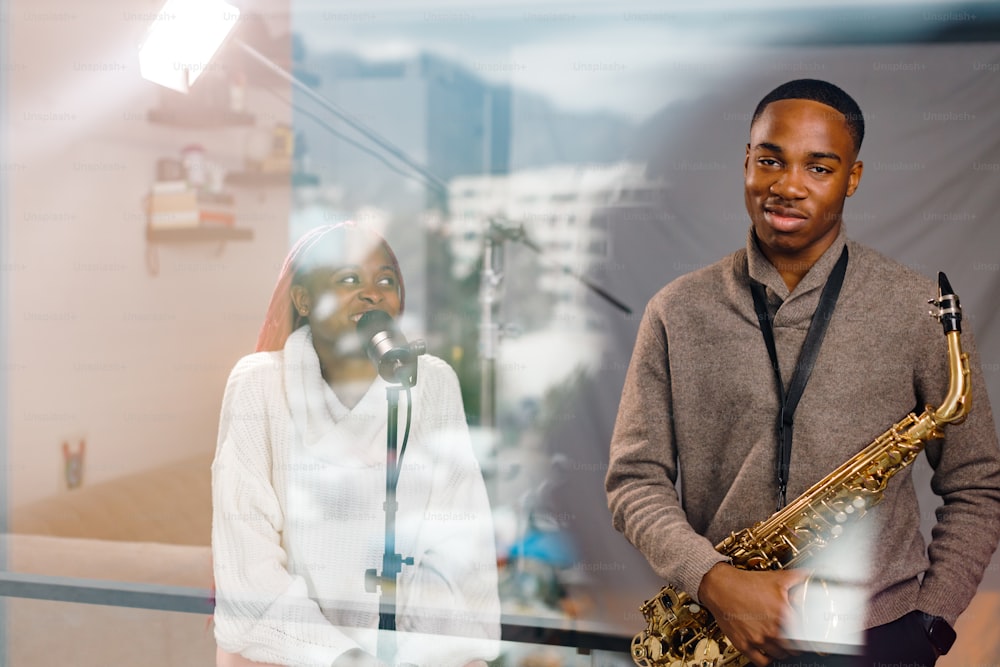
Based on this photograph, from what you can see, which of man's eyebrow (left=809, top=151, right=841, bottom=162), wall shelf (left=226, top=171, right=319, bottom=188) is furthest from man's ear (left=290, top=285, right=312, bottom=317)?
man's eyebrow (left=809, top=151, right=841, bottom=162)

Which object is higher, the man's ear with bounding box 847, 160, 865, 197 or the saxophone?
the man's ear with bounding box 847, 160, 865, 197

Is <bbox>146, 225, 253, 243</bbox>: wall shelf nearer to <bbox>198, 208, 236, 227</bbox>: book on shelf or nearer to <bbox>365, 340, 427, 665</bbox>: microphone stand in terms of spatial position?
<bbox>198, 208, 236, 227</bbox>: book on shelf

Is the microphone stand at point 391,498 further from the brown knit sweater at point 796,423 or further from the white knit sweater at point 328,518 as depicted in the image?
the brown knit sweater at point 796,423

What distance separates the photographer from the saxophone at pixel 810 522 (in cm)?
171

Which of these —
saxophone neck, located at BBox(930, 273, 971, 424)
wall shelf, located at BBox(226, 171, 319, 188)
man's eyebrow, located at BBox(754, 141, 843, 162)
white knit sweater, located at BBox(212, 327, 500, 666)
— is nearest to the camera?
saxophone neck, located at BBox(930, 273, 971, 424)

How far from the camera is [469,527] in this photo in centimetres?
225

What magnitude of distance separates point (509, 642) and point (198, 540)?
53.9 inches

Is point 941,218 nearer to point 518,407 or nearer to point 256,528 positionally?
point 518,407

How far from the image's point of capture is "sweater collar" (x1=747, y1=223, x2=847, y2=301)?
182cm

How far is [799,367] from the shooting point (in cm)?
178

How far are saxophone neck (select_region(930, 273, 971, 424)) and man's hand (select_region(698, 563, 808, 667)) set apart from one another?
1.58 feet

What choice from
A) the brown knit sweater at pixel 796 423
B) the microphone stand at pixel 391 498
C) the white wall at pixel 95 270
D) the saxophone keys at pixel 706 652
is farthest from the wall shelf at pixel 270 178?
the saxophone keys at pixel 706 652

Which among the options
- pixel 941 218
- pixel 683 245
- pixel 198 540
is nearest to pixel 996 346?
pixel 941 218

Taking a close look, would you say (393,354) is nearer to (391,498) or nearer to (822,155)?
(391,498)
